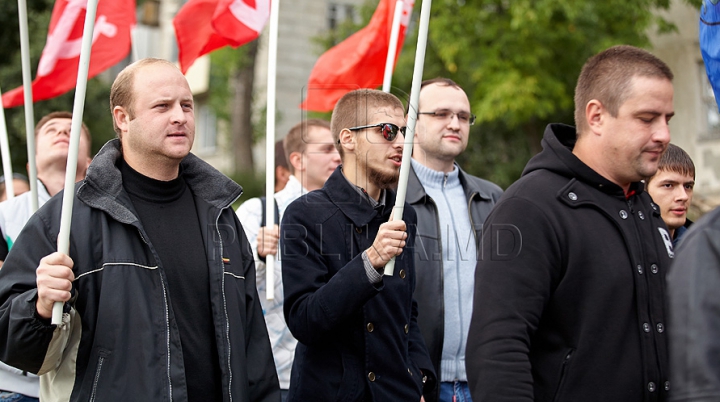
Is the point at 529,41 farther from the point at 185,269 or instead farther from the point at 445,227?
the point at 185,269

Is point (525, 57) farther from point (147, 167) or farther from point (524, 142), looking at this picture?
point (147, 167)

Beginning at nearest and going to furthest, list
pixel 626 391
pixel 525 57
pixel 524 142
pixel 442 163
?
pixel 626 391 → pixel 442 163 → pixel 525 57 → pixel 524 142

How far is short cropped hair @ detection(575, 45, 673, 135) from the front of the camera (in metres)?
3.11

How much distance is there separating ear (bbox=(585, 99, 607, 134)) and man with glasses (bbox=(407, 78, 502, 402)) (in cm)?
161

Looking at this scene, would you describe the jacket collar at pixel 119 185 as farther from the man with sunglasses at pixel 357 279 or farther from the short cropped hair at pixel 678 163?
the short cropped hair at pixel 678 163

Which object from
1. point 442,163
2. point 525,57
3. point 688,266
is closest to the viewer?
point 688,266

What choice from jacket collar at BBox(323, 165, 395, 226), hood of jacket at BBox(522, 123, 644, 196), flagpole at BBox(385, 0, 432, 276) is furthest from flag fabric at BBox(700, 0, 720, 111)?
jacket collar at BBox(323, 165, 395, 226)

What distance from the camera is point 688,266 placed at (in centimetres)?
208

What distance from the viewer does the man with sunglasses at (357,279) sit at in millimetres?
3582

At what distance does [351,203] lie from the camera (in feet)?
13.1

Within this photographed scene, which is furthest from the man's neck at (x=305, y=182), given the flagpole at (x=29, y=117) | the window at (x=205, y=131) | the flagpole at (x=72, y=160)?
the window at (x=205, y=131)

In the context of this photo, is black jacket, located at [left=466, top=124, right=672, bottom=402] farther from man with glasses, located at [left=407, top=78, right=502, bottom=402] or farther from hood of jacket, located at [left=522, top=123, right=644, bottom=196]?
man with glasses, located at [left=407, top=78, right=502, bottom=402]

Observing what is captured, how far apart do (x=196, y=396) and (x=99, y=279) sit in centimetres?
63

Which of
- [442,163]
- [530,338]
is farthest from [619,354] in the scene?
[442,163]
